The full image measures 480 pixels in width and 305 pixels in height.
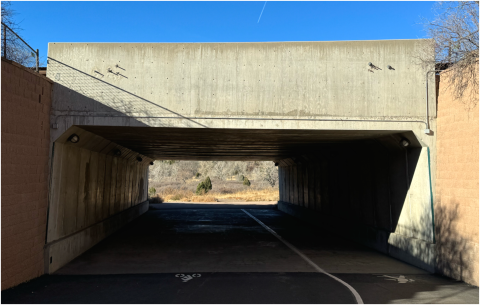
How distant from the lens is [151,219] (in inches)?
828

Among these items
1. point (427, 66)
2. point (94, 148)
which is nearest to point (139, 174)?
point (94, 148)

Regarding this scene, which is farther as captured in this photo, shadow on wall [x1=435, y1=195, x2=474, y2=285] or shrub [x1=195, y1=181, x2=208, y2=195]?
shrub [x1=195, y1=181, x2=208, y2=195]

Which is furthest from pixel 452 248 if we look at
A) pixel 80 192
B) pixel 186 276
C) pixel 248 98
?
pixel 80 192

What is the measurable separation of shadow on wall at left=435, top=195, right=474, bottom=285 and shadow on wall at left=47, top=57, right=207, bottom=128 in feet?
23.2

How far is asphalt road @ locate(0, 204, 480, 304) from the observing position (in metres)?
7.23

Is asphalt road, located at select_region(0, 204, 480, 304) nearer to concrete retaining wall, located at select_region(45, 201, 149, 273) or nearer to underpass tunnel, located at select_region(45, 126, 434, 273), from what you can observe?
concrete retaining wall, located at select_region(45, 201, 149, 273)

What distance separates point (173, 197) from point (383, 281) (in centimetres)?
3120

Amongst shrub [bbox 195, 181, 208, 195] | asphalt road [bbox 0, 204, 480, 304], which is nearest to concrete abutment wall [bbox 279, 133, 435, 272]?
asphalt road [bbox 0, 204, 480, 304]

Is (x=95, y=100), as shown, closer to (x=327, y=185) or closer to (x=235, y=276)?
(x=235, y=276)

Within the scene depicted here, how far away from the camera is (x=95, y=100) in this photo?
9.88 m

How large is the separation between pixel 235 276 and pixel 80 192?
240 inches

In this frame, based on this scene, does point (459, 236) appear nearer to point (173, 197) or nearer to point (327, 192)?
point (327, 192)

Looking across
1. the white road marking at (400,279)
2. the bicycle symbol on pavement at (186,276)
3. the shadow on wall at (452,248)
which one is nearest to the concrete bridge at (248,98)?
the shadow on wall at (452,248)

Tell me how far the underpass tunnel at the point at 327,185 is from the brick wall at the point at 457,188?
0.41 meters
